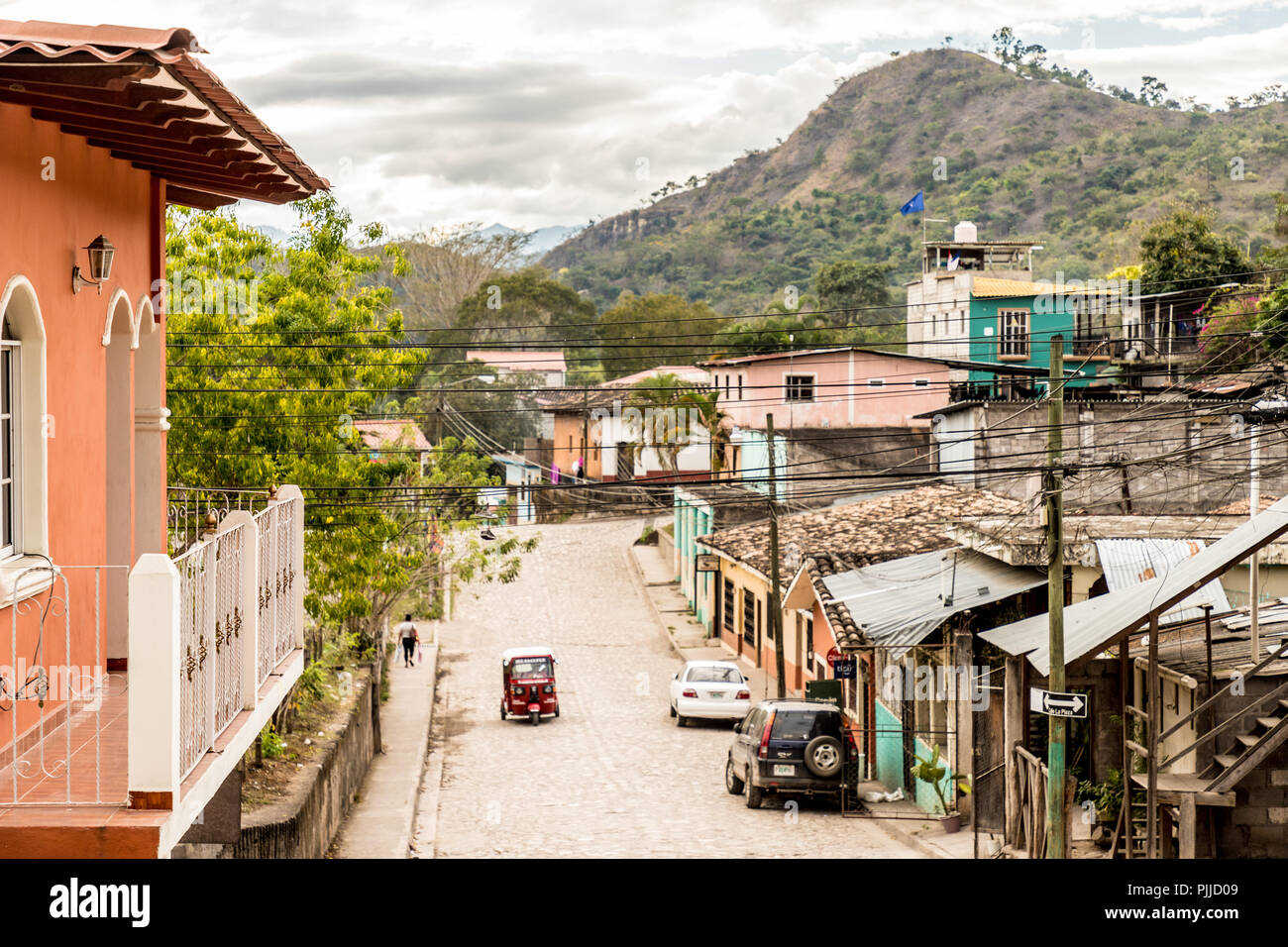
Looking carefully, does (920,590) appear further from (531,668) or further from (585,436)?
(585,436)

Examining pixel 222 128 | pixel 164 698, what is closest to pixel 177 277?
pixel 222 128

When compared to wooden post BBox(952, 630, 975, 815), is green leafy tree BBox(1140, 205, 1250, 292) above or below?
above

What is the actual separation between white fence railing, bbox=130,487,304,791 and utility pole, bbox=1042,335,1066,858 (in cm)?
796

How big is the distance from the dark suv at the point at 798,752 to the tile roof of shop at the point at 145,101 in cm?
1410

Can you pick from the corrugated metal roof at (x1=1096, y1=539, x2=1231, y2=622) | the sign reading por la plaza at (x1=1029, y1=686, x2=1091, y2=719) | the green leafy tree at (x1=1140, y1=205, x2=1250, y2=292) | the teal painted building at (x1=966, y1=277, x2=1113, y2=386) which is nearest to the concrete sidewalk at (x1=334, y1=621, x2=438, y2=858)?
the sign reading por la plaza at (x1=1029, y1=686, x2=1091, y2=719)

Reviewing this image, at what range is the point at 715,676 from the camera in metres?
28.6

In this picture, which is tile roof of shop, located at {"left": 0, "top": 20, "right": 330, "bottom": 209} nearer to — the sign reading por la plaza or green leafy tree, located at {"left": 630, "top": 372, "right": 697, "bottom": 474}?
the sign reading por la plaza

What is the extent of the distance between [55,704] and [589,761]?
744 inches

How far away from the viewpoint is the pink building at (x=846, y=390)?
4284 centimetres

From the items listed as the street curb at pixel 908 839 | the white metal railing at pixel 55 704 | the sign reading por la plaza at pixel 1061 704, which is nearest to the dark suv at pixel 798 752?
the street curb at pixel 908 839

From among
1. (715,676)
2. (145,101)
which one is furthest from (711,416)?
(145,101)

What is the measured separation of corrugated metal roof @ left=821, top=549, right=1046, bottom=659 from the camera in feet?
58.2

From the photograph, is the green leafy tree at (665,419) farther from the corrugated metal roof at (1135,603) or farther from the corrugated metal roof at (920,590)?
the corrugated metal roof at (1135,603)
